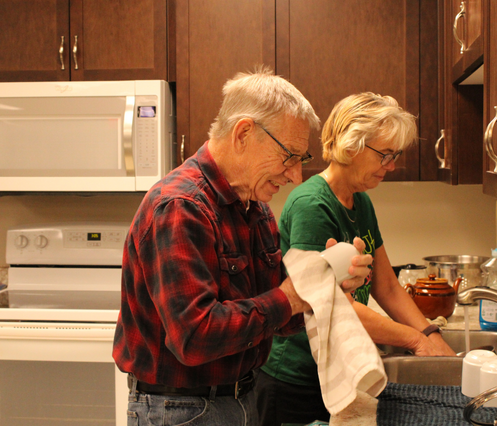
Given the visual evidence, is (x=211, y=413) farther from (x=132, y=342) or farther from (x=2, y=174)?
(x=2, y=174)

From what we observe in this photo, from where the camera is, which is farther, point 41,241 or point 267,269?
point 41,241

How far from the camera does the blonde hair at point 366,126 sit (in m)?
1.39

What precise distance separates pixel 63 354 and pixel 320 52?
1568mm

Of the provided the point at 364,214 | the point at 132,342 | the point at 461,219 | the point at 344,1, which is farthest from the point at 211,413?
the point at 461,219

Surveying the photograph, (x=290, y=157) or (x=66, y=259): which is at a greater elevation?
(x=290, y=157)

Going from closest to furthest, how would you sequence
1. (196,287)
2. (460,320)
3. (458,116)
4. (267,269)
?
(196,287), (267,269), (460,320), (458,116)

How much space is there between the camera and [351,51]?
2.24 metres

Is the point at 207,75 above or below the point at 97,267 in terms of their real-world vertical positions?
above

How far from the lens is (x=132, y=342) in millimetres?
901

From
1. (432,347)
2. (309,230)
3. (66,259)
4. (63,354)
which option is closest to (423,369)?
(432,347)

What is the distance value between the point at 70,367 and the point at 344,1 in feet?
5.98

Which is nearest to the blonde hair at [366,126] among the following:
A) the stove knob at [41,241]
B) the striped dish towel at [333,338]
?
the striped dish towel at [333,338]

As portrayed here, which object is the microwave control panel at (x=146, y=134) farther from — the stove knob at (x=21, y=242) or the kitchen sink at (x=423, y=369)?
the kitchen sink at (x=423, y=369)

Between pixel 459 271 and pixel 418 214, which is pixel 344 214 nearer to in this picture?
pixel 459 271
